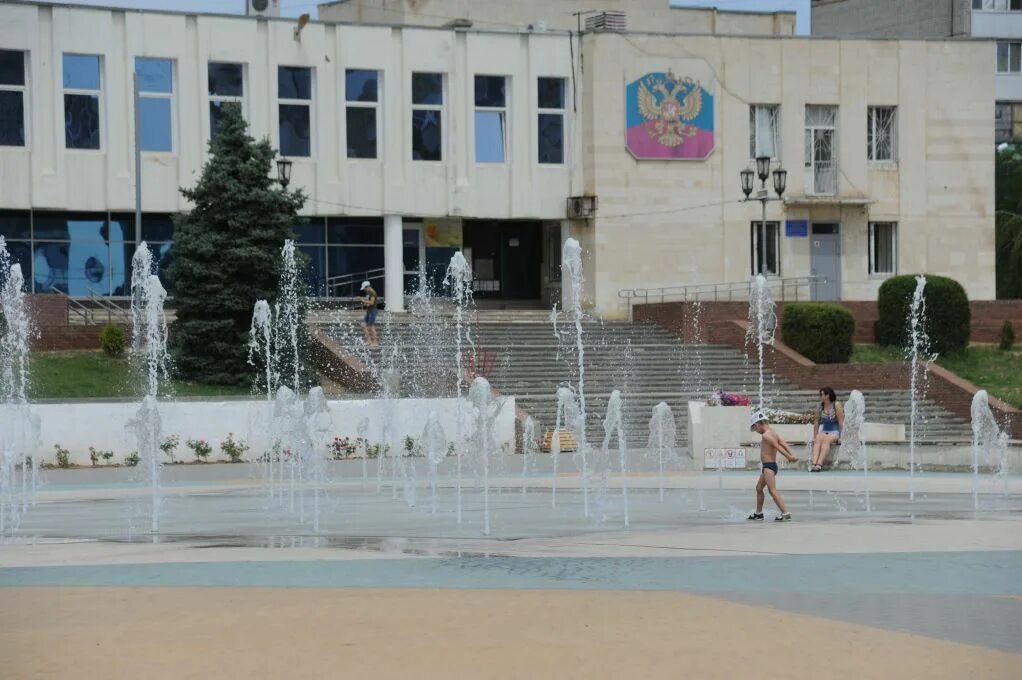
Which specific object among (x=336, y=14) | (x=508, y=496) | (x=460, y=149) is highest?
(x=336, y=14)

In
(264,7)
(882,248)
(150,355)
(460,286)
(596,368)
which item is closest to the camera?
(150,355)

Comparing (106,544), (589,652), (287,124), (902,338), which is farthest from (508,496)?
(287,124)

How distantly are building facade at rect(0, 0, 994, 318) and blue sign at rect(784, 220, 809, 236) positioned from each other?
6cm

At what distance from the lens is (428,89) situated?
1641 inches

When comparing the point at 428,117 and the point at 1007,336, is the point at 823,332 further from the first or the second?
the point at 428,117

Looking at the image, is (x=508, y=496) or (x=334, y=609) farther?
(x=508, y=496)

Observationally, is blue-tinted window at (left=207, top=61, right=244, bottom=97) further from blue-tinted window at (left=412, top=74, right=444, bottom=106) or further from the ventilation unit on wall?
the ventilation unit on wall

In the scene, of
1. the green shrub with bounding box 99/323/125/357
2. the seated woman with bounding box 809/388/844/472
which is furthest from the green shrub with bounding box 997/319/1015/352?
the green shrub with bounding box 99/323/125/357

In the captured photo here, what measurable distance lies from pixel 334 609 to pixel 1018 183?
58.6 meters

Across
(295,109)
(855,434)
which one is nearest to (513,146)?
(295,109)

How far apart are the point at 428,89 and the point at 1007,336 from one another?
15801 mm

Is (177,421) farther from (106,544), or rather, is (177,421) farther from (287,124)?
(287,124)

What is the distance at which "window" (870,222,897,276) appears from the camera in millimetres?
44531

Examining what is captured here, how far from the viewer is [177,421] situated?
25.5 meters
